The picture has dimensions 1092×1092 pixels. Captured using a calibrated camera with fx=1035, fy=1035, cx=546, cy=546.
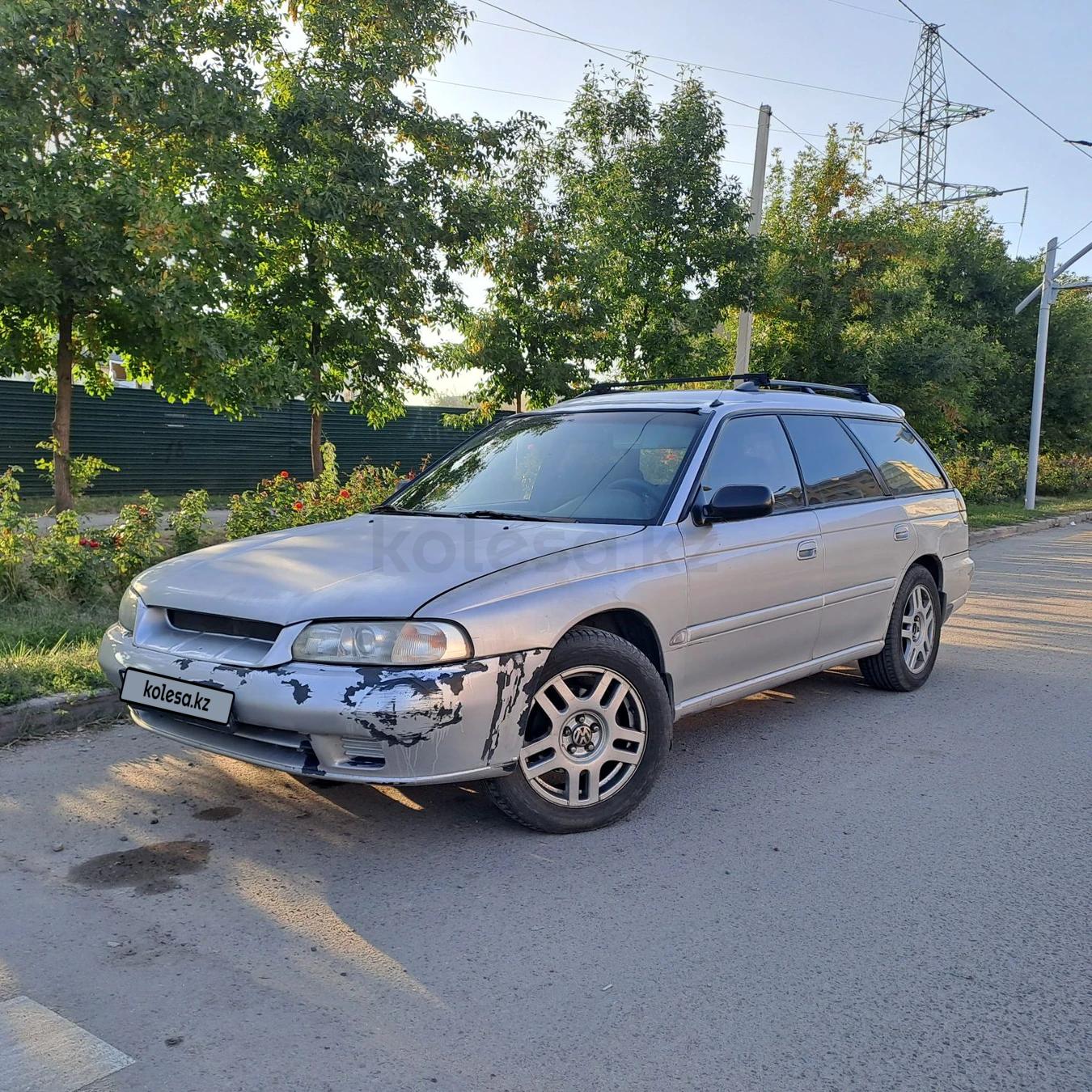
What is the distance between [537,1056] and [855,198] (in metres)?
17.0

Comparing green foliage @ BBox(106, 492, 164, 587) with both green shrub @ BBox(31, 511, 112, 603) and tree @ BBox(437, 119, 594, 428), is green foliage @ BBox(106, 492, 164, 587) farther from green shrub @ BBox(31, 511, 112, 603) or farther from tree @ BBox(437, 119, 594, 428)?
tree @ BBox(437, 119, 594, 428)

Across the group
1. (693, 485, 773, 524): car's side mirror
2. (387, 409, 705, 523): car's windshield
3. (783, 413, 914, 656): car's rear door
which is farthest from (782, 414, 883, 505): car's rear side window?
(693, 485, 773, 524): car's side mirror

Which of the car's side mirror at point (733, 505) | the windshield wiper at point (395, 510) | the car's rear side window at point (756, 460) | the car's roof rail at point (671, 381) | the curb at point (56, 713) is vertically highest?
the car's roof rail at point (671, 381)

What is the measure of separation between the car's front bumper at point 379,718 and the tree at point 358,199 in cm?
803

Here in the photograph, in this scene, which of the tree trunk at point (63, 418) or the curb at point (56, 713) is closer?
the curb at point (56, 713)

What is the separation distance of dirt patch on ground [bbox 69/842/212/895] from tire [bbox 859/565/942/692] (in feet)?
12.7

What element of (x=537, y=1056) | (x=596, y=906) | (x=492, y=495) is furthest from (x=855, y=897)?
(x=492, y=495)

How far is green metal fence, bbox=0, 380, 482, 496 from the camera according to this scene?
60.5 feet

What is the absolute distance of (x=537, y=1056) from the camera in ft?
8.36

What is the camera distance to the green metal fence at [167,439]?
18438 mm

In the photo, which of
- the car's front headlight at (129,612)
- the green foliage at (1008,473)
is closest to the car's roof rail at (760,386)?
the car's front headlight at (129,612)

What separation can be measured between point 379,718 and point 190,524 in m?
5.52

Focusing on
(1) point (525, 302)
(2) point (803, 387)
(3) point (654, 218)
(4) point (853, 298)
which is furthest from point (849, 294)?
(2) point (803, 387)

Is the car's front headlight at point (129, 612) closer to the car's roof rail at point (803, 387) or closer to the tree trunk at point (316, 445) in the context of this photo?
the car's roof rail at point (803, 387)
